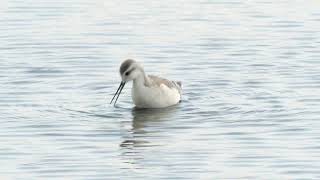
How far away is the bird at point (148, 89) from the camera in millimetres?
23609

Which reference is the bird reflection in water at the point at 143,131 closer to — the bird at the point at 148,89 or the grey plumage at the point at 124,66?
the bird at the point at 148,89

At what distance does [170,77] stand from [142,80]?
1907 millimetres

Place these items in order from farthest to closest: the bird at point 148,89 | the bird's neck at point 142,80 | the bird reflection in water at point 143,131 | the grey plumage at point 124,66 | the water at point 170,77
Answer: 1. the bird's neck at point 142,80
2. the bird at point 148,89
3. the grey plumage at point 124,66
4. the bird reflection in water at point 143,131
5. the water at point 170,77

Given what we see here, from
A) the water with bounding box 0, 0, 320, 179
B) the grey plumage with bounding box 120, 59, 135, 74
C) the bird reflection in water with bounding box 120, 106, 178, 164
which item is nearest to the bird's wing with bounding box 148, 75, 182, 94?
the water with bounding box 0, 0, 320, 179

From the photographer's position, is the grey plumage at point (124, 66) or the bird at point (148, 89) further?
the bird at point (148, 89)

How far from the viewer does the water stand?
1875cm

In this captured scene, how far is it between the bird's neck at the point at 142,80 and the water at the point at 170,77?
1.46 feet

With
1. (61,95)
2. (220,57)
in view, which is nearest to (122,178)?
(61,95)

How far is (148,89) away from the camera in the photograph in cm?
2388

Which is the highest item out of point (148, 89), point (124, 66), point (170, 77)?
point (124, 66)

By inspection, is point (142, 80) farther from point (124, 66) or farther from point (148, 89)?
point (124, 66)

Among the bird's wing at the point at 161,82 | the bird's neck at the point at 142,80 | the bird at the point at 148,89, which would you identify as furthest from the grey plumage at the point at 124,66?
the bird's wing at the point at 161,82

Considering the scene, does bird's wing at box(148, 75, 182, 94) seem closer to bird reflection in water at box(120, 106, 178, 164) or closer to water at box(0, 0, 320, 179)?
water at box(0, 0, 320, 179)

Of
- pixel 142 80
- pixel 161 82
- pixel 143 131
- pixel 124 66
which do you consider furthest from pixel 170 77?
pixel 143 131
